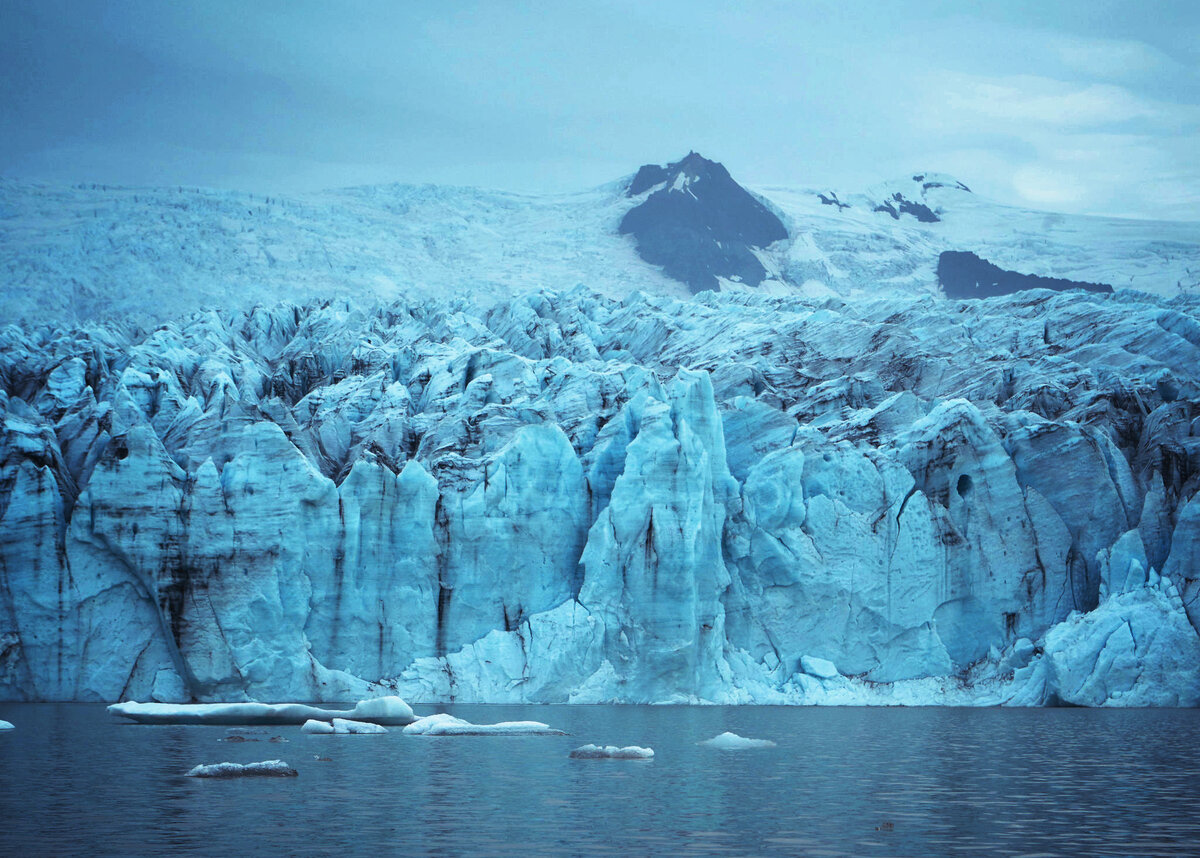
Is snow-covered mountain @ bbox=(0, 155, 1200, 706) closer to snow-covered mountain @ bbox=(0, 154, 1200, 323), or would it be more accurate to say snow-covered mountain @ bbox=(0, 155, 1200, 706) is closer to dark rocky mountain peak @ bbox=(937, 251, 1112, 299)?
snow-covered mountain @ bbox=(0, 154, 1200, 323)

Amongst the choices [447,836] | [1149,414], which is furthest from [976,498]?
[447,836]

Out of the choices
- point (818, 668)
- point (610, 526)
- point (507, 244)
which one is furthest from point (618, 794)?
point (507, 244)

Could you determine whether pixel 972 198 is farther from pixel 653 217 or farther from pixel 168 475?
pixel 168 475

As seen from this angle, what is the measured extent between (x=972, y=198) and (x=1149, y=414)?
7568 centimetres

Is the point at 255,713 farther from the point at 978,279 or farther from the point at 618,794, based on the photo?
the point at 978,279

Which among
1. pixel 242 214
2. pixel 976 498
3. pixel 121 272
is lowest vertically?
pixel 976 498

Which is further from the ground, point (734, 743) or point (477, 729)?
point (734, 743)

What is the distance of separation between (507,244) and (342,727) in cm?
6092

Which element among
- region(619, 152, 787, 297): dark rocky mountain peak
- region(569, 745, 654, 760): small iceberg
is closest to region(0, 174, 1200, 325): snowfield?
region(619, 152, 787, 297): dark rocky mountain peak

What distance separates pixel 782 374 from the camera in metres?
49.2

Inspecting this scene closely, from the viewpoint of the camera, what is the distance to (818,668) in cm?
3734

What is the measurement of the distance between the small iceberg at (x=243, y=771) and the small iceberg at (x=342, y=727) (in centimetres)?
795

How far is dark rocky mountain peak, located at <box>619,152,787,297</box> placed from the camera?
89188 mm

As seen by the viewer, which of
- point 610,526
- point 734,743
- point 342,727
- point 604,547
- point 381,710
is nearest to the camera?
point 734,743
